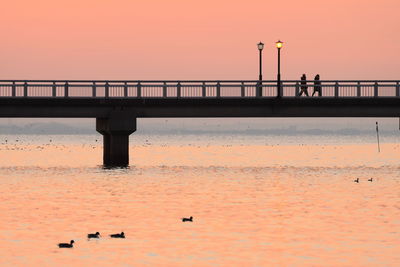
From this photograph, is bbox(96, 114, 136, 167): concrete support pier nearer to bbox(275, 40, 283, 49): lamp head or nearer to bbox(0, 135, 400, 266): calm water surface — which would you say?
bbox(0, 135, 400, 266): calm water surface

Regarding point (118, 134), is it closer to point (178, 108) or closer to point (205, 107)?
point (178, 108)

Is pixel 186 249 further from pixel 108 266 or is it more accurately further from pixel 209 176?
pixel 209 176

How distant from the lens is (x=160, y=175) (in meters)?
63.8

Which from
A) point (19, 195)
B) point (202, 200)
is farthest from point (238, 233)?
point (19, 195)

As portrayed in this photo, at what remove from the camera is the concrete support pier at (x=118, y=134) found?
6869 centimetres

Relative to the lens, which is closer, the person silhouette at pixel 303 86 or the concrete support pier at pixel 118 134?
the person silhouette at pixel 303 86

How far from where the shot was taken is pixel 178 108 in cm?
6881

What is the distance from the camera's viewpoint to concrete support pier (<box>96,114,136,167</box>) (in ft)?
225

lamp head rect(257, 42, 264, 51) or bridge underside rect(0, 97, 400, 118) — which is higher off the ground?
lamp head rect(257, 42, 264, 51)

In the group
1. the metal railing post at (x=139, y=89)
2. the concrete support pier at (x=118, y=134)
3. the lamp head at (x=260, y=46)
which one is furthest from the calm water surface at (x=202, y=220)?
the lamp head at (x=260, y=46)

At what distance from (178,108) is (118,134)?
4.16 metres

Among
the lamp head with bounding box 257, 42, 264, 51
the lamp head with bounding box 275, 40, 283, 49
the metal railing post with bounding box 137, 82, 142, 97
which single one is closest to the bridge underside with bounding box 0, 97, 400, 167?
the metal railing post with bounding box 137, 82, 142, 97

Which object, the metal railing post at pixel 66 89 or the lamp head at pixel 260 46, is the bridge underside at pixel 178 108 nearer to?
the metal railing post at pixel 66 89

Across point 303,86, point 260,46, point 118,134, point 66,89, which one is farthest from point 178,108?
point 303,86
